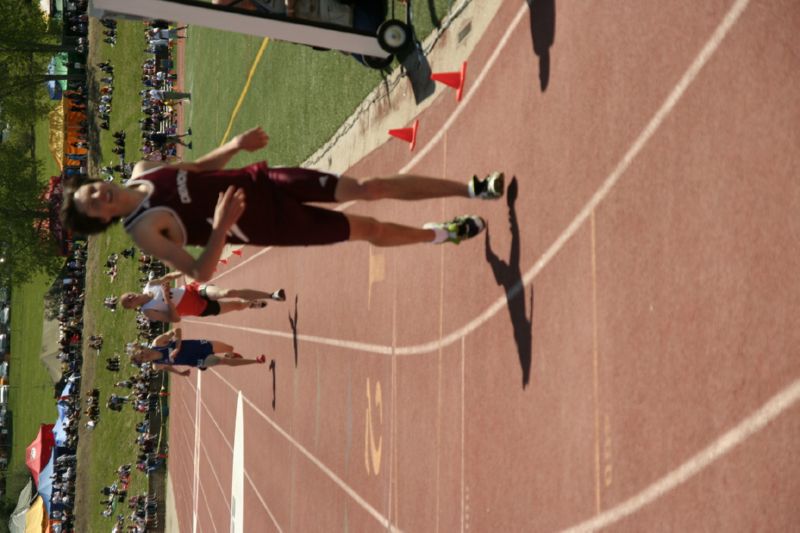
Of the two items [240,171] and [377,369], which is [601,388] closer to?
[240,171]

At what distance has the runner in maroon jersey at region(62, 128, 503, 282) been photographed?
461 cm

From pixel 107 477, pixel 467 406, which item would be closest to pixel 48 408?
pixel 107 477

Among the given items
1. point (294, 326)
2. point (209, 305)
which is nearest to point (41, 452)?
point (209, 305)

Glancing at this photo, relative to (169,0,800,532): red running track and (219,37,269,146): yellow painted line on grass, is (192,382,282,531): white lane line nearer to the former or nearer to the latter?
(169,0,800,532): red running track

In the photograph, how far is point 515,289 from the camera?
532cm

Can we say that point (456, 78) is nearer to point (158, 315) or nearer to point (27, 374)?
point (158, 315)

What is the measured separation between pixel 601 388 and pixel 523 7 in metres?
2.97

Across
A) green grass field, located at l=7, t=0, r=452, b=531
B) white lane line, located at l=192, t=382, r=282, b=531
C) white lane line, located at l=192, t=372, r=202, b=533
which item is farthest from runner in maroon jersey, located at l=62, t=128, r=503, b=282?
white lane line, located at l=192, t=372, r=202, b=533

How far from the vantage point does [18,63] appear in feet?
121

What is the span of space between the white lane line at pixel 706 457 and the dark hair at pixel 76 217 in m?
3.36

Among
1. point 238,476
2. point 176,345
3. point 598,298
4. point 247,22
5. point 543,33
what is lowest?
point 238,476

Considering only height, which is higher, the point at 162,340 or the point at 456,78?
the point at 456,78

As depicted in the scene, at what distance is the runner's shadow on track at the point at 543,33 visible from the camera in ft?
17.0

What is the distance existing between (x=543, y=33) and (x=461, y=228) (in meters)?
1.47
